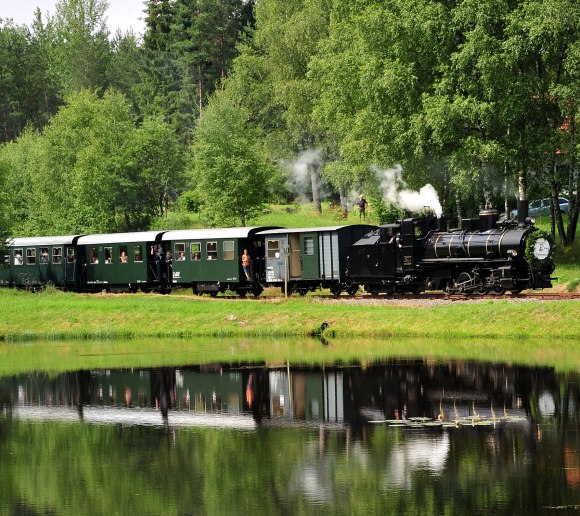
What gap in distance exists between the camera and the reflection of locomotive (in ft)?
132

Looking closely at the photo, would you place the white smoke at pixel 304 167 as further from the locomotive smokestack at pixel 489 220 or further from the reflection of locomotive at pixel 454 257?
the locomotive smokestack at pixel 489 220

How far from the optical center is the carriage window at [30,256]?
59500 millimetres

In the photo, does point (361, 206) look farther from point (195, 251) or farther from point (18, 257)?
point (18, 257)

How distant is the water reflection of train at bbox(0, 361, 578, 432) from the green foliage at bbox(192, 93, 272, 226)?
115 ft

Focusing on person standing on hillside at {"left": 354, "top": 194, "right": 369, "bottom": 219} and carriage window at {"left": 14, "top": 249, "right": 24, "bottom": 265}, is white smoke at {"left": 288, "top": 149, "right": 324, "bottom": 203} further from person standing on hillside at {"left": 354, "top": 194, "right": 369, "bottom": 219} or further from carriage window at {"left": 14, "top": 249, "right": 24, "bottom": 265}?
carriage window at {"left": 14, "top": 249, "right": 24, "bottom": 265}

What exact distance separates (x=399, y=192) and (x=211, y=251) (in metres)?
12.1

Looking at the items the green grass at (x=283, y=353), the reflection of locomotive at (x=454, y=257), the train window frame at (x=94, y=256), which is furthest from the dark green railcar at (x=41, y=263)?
the reflection of locomotive at (x=454, y=257)

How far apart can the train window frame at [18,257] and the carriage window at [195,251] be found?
1295 cm

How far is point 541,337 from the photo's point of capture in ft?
110

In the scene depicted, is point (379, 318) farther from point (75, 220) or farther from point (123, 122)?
point (123, 122)

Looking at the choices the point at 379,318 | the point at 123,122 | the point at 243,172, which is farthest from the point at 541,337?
the point at 123,122

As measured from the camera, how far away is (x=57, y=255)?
58.0m

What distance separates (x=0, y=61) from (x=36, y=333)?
261 ft

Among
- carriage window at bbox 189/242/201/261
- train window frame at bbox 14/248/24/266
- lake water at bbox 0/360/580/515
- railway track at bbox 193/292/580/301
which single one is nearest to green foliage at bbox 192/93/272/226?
train window frame at bbox 14/248/24/266
